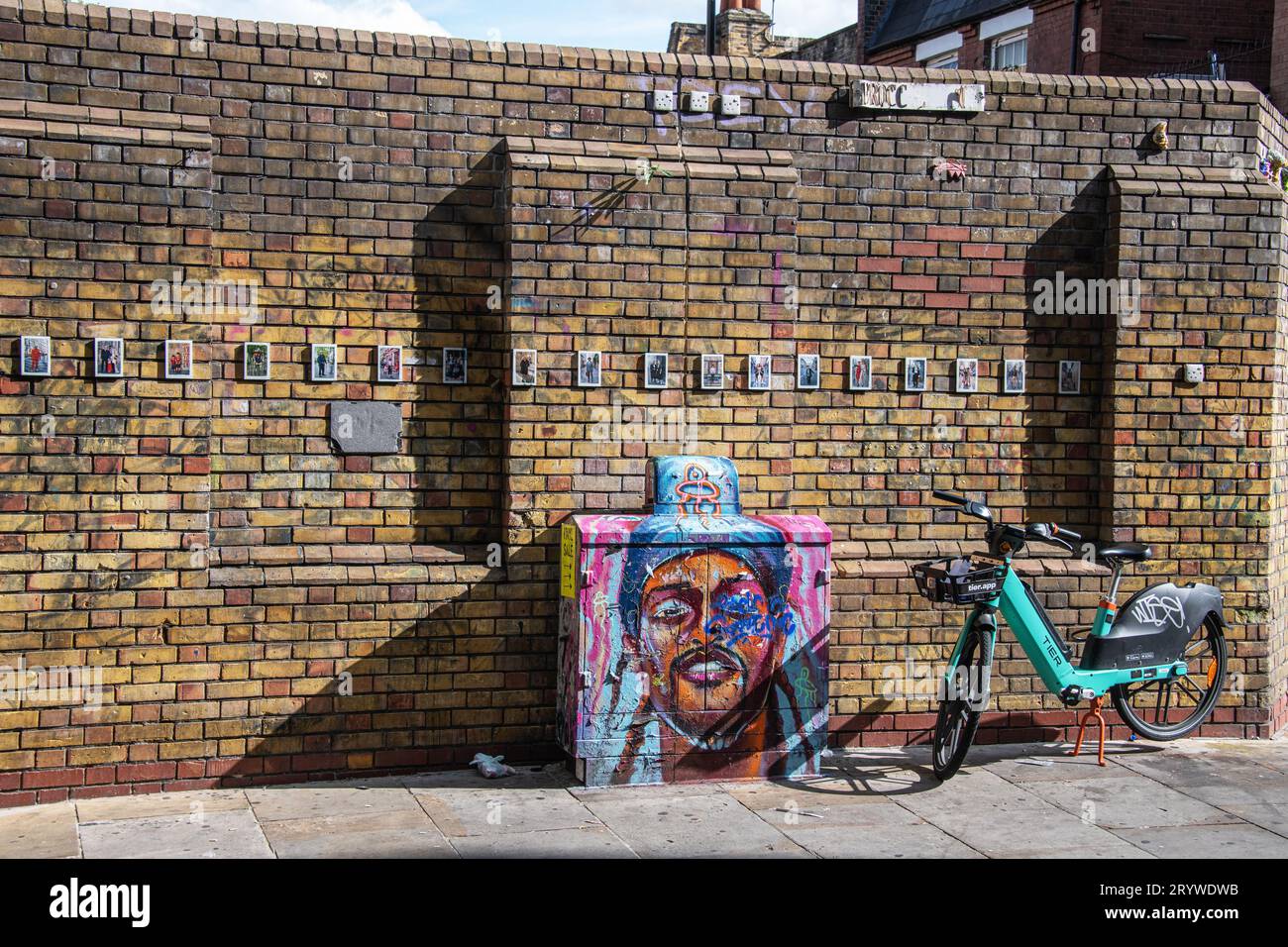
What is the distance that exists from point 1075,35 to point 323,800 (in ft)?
51.9

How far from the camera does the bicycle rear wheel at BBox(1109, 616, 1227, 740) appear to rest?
7.73m

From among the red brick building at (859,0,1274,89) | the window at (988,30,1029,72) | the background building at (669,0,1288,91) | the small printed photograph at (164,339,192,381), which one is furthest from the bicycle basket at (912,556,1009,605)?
the window at (988,30,1029,72)

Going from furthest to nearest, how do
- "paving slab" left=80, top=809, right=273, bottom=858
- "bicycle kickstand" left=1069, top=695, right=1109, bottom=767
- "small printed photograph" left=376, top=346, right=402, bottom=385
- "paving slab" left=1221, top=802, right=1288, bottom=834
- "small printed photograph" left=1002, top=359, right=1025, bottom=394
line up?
"small printed photograph" left=1002, top=359, right=1025, bottom=394 → "bicycle kickstand" left=1069, top=695, right=1109, bottom=767 → "small printed photograph" left=376, top=346, right=402, bottom=385 → "paving slab" left=1221, top=802, right=1288, bottom=834 → "paving slab" left=80, top=809, right=273, bottom=858

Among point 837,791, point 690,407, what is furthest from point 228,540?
point 837,791

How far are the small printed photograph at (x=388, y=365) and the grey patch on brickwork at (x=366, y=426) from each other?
130mm

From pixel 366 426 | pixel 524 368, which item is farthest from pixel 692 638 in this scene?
pixel 366 426

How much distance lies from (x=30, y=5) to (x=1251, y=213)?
22.9ft

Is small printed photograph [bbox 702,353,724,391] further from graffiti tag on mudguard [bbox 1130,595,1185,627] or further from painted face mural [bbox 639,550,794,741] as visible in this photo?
graffiti tag on mudguard [bbox 1130,595,1185,627]

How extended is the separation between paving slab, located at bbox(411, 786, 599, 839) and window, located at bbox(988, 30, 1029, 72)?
15.9 m

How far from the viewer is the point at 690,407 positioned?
24.7ft

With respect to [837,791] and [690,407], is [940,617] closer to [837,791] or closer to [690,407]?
[837,791]

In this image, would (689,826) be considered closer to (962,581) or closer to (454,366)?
(962,581)

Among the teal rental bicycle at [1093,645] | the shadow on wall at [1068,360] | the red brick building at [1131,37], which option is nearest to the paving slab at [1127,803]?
the teal rental bicycle at [1093,645]

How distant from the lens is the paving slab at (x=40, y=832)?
5797mm
